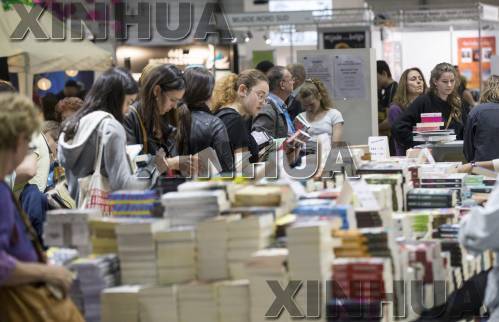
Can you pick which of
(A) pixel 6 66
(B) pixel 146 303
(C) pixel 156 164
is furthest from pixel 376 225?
(A) pixel 6 66

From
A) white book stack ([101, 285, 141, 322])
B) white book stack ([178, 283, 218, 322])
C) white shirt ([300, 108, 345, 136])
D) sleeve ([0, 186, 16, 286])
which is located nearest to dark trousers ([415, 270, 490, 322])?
white book stack ([178, 283, 218, 322])

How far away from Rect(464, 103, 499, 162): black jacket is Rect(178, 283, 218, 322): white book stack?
4.46m

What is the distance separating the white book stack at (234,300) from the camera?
3514 millimetres

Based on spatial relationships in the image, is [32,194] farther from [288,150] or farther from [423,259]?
[423,259]

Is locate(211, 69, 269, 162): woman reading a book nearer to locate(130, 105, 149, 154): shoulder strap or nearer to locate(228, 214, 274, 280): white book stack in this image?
locate(130, 105, 149, 154): shoulder strap

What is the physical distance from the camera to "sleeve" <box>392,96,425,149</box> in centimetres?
873

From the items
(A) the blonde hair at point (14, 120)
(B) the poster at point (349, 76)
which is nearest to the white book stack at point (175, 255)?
(A) the blonde hair at point (14, 120)

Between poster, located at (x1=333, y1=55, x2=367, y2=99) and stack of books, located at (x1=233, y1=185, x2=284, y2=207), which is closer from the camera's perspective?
stack of books, located at (x1=233, y1=185, x2=284, y2=207)

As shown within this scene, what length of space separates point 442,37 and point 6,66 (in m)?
7.48

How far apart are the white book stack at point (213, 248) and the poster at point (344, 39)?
8815 mm

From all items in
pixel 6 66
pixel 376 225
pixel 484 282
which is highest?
pixel 6 66

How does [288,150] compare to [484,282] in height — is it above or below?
above

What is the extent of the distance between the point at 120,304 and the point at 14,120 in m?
0.83

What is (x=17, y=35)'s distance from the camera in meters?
9.71
